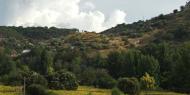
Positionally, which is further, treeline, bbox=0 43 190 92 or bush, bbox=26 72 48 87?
treeline, bbox=0 43 190 92

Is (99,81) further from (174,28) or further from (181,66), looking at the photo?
(174,28)

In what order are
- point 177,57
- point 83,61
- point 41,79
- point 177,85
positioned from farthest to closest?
point 83,61, point 177,57, point 177,85, point 41,79

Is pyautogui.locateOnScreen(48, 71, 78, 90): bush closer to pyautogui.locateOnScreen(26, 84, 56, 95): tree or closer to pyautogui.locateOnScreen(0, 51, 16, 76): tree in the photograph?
pyautogui.locateOnScreen(26, 84, 56, 95): tree

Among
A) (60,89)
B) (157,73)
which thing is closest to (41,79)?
(60,89)

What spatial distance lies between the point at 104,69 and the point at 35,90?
4175 centimetres

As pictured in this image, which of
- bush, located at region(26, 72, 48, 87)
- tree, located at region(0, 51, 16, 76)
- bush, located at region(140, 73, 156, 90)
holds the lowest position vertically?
bush, located at region(140, 73, 156, 90)

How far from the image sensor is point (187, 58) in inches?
4840

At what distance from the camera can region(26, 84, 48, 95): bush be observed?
9488 cm

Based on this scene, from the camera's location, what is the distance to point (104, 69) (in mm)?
136375

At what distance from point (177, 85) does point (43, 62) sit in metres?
43.5

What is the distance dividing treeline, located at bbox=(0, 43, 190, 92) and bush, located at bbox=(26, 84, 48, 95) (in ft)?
22.8

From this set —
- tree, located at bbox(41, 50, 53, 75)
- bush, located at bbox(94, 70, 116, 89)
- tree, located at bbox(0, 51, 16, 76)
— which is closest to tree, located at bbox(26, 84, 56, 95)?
bush, located at bbox(94, 70, 116, 89)

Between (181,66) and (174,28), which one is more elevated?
(174,28)

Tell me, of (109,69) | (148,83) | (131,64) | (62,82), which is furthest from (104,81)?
(109,69)
